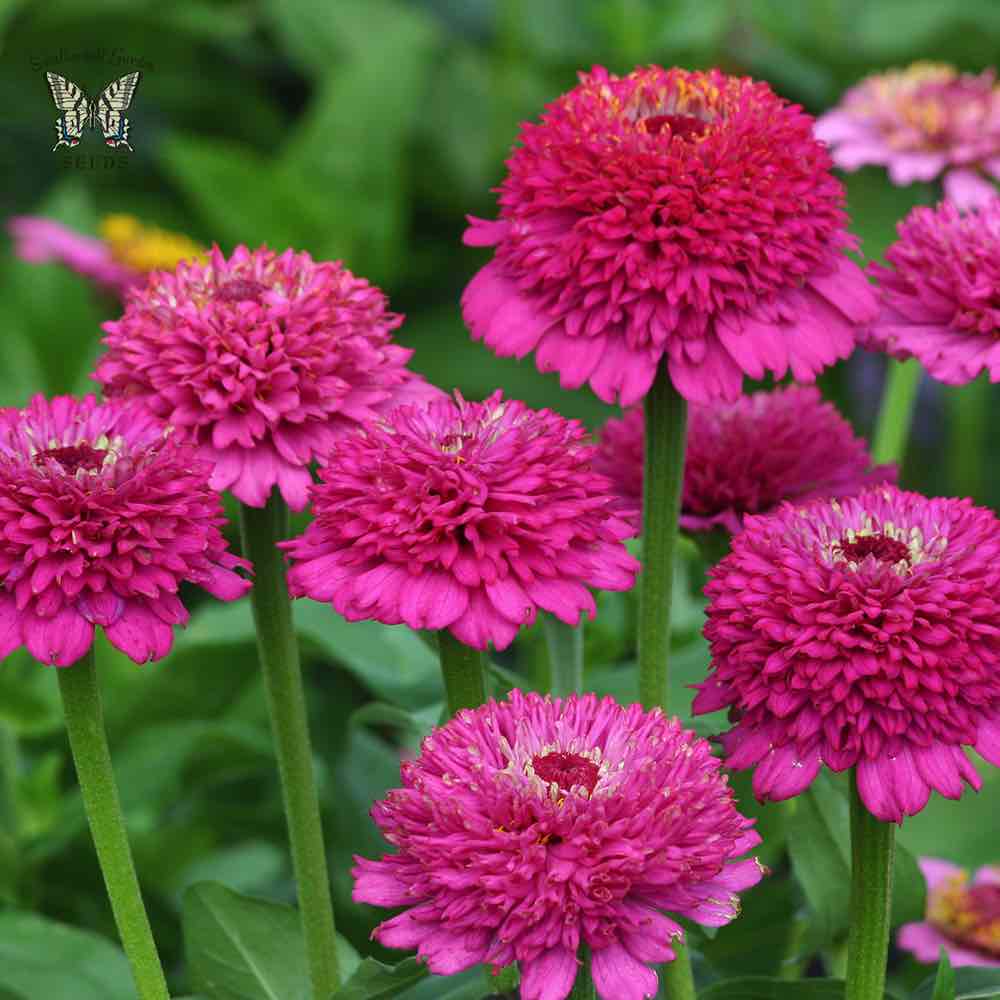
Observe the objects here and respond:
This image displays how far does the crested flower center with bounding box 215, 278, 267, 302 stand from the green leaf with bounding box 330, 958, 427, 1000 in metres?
0.32

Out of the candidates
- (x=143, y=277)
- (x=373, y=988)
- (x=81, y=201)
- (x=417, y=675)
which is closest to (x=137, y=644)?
(x=373, y=988)

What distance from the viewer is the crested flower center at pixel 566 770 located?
69cm

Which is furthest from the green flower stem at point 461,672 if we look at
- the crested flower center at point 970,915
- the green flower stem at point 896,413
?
the green flower stem at point 896,413

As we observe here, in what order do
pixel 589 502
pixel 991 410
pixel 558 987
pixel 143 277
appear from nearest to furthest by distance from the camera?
pixel 558 987 → pixel 589 502 → pixel 143 277 → pixel 991 410

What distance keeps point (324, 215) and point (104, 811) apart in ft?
4.92

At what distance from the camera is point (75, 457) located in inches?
30.9

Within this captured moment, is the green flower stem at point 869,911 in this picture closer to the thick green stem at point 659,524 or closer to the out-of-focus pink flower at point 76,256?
the thick green stem at point 659,524

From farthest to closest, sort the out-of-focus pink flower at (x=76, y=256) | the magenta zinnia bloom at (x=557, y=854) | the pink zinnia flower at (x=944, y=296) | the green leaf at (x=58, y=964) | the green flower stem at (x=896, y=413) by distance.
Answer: the out-of-focus pink flower at (x=76, y=256) < the green flower stem at (x=896, y=413) < the green leaf at (x=58, y=964) < the pink zinnia flower at (x=944, y=296) < the magenta zinnia bloom at (x=557, y=854)

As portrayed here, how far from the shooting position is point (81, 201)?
224 centimetres

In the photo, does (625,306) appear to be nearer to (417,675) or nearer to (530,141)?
(530,141)

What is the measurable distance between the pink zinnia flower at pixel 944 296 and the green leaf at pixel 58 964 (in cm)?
58

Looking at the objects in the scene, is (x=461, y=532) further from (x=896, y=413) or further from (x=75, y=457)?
(x=896, y=413)

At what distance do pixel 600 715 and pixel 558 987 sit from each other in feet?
0.40

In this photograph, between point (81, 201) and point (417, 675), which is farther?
point (81, 201)
